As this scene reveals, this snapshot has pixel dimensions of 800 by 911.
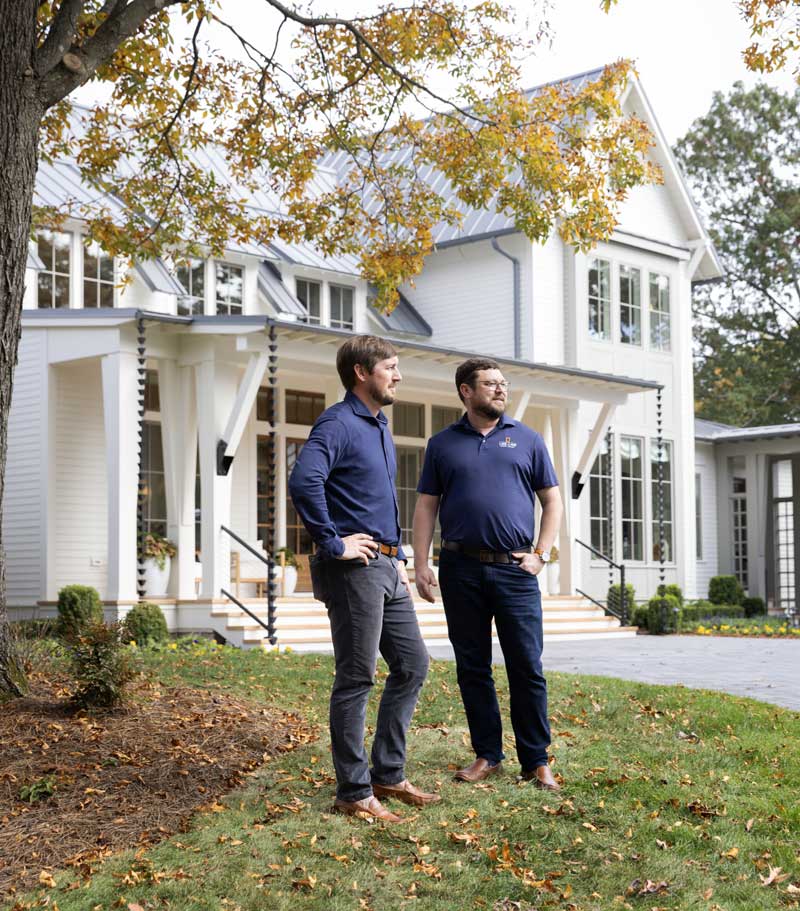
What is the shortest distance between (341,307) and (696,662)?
1037 cm

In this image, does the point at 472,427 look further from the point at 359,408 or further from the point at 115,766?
the point at 115,766

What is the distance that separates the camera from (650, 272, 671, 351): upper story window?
23.6 meters

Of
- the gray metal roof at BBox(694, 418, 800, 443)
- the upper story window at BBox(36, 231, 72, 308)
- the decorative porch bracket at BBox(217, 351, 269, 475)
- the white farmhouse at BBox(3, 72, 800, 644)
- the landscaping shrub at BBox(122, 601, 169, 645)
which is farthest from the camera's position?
the gray metal roof at BBox(694, 418, 800, 443)

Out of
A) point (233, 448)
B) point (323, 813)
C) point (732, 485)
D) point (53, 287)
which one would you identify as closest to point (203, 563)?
point (233, 448)

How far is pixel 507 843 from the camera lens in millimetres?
5363

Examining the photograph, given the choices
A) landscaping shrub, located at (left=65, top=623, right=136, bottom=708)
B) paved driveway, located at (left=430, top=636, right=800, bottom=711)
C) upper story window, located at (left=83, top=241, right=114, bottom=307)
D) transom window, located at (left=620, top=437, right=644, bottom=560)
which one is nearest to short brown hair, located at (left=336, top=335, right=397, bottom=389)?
landscaping shrub, located at (left=65, top=623, right=136, bottom=708)

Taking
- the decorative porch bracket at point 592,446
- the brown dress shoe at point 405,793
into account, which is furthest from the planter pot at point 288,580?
the brown dress shoe at point 405,793

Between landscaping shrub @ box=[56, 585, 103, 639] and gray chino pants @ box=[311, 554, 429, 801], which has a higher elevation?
gray chino pants @ box=[311, 554, 429, 801]

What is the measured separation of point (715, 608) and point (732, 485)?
5.22 m

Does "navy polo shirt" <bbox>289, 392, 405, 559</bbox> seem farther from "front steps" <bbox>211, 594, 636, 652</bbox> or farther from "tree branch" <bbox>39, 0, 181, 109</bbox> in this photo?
"front steps" <bbox>211, 594, 636, 652</bbox>

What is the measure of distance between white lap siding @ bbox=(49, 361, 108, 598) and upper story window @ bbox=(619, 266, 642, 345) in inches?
422

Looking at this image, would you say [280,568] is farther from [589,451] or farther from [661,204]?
[661,204]

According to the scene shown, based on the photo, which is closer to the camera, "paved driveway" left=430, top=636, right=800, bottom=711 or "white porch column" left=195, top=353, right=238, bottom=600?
"paved driveway" left=430, top=636, right=800, bottom=711

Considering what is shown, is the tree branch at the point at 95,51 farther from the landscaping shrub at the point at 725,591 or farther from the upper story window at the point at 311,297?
the landscaping shrub at the point at 725,591
